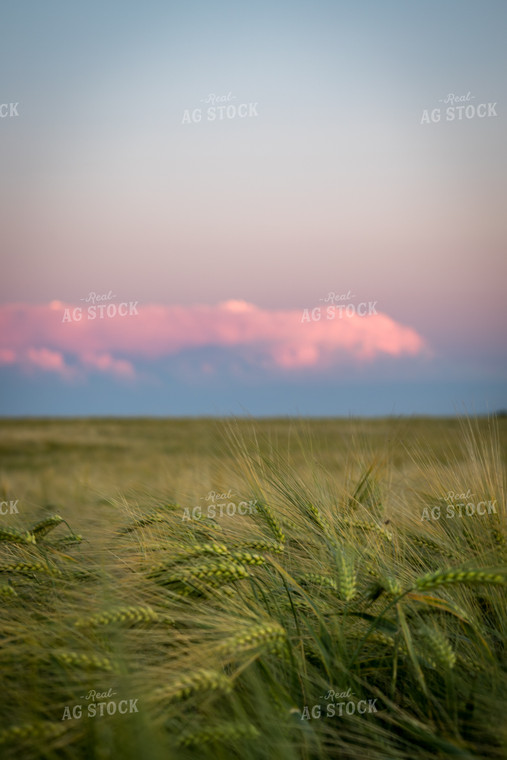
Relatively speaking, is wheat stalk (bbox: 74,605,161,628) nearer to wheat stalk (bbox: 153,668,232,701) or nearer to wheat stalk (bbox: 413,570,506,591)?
wheat stalk (bbox: 153,668,232,701)

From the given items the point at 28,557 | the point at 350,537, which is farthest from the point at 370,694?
the point at 28,557

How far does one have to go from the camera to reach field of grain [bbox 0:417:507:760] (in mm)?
1658

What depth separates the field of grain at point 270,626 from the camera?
1658mm

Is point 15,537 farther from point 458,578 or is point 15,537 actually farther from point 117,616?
point 458,578

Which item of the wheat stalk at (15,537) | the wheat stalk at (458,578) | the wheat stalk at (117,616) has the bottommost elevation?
the wheat stalk at (117,616)

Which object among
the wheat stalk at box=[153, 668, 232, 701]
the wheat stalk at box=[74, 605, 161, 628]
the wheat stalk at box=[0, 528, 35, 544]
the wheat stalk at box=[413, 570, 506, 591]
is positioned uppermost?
the wheat stalk at box=[0, 528, 35, 544]

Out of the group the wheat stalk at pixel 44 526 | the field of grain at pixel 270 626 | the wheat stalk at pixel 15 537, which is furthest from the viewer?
the wheat stalk at pixel 44 526

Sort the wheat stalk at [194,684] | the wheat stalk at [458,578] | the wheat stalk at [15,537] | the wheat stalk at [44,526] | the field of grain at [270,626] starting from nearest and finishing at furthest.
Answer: the wheat stalk at [194,684], the field of grain at [270,626], the wheat stalk at [458,578], the wheat stalk at [15,537], the wheat stalk at [44,526]

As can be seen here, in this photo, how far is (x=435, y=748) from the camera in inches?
68.6

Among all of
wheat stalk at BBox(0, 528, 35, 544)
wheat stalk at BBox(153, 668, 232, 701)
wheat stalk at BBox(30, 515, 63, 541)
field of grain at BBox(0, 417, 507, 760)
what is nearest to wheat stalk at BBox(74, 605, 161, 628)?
field of grain at BBox(0, 417, 507, 760)

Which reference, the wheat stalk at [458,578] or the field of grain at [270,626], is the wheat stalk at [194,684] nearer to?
the field of grain at [270,626]

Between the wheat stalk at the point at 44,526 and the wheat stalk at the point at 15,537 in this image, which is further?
the wheat stalk at the point at 44,526

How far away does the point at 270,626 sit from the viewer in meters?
1.79

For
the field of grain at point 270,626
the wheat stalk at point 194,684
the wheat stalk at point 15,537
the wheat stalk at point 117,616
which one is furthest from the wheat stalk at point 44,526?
the wheat stalk at point 194,684
